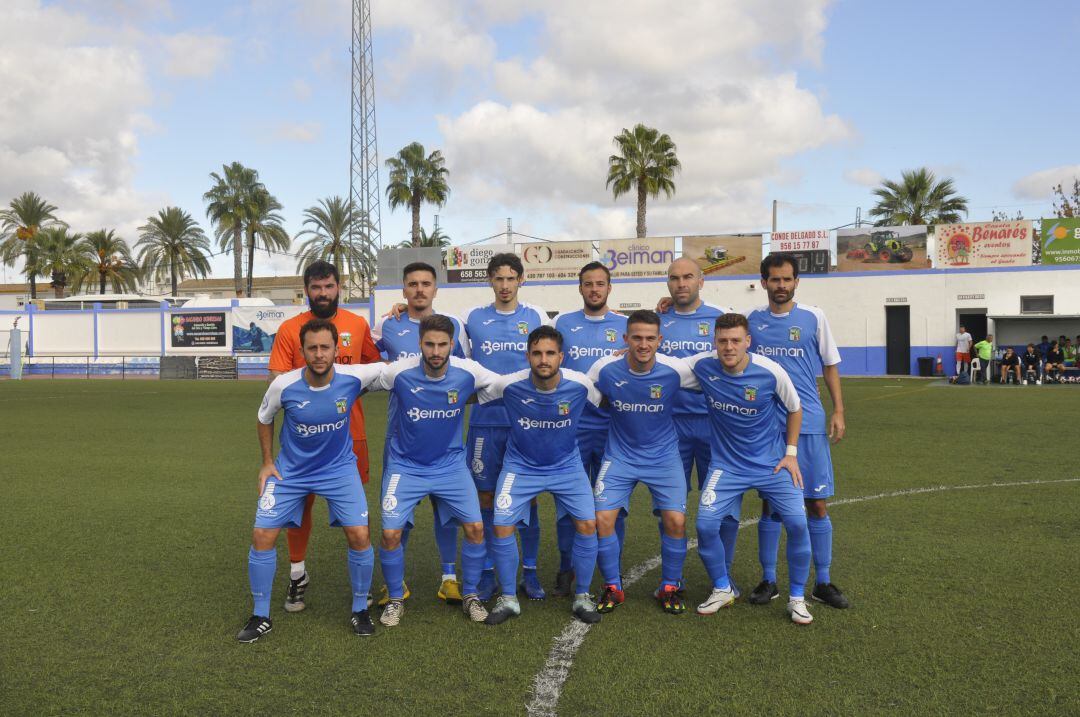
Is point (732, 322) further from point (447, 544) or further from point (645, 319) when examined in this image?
point (447, 544)

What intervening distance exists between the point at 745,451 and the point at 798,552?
Result: 66cm

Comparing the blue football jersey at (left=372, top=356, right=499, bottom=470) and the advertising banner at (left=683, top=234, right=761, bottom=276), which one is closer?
the blue football jersey at (left=372, top=356, right=499, bottom=470)

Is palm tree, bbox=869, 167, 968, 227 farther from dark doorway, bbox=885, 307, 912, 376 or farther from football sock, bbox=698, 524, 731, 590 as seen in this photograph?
football sock, bbox=698, 524, 731, 590

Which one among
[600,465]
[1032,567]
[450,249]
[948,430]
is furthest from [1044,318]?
[600,465]

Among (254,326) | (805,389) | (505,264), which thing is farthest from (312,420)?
(254,326)

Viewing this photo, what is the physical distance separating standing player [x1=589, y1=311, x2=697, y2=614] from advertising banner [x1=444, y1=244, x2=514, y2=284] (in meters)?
32.0

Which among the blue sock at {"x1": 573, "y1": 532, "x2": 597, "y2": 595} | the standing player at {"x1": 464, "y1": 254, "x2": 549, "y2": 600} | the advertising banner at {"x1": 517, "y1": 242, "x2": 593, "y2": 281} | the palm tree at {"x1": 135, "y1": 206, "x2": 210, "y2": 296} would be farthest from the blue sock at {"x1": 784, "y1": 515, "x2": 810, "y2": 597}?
the palm tree at {"x1": 135, "y1": 206, "x2": 210, "y2": 296}

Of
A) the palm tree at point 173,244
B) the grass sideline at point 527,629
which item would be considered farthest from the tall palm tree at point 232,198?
the grass sideline at point 527,629

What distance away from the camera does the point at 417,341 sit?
568 cm

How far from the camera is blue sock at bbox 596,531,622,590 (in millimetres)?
5094

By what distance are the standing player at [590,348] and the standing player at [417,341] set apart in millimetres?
683

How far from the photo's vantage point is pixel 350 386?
16.3 feet

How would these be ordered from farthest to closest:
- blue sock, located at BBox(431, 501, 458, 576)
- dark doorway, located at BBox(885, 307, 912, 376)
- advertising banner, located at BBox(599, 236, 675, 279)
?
advertising banner, located at BBox(599, 236, 675, 279) < dark doorway, located at BBox(885, 307, 912, 376) < blue sock, located at BBox(431, 501, 458, 576)

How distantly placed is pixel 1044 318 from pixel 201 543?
28.6 meters
